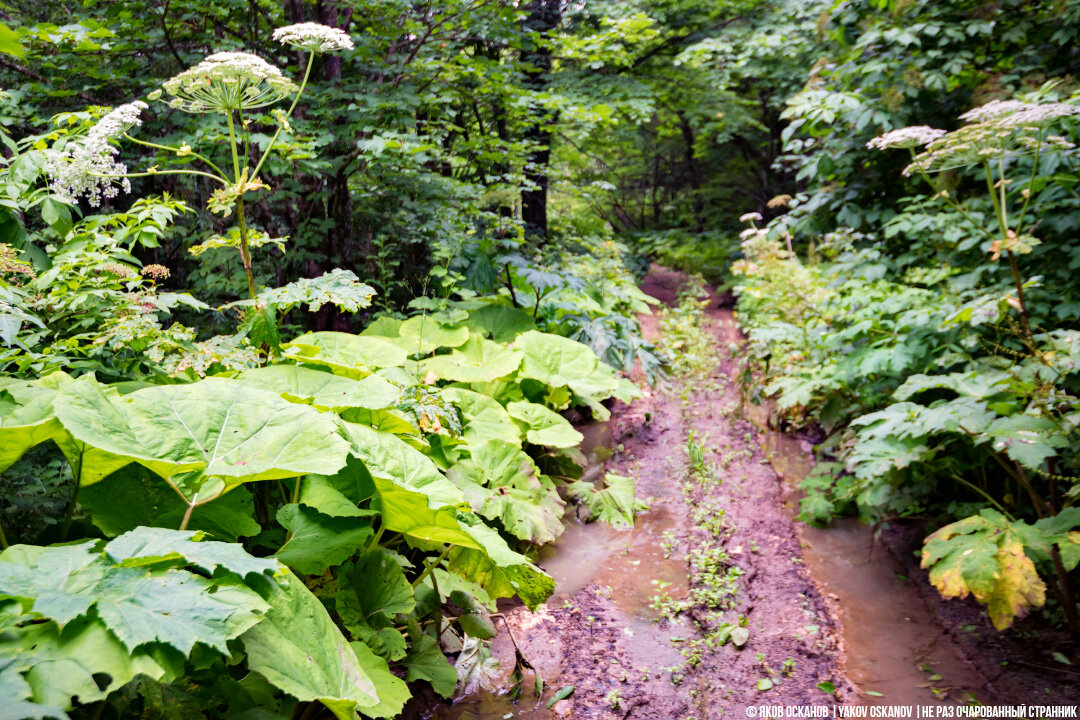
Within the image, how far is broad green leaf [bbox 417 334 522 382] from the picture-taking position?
3246 millimetres

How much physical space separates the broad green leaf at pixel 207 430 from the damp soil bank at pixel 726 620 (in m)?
1.04

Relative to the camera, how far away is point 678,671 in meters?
2.16

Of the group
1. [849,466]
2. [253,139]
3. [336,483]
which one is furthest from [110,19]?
[849,466]

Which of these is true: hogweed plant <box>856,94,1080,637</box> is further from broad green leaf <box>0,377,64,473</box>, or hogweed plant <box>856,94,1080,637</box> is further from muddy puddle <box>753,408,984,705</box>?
broad green leaf <box>0,377,64,473</box>

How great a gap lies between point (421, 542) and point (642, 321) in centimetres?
565

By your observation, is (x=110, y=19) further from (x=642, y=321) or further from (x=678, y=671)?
(x=642, y=321)

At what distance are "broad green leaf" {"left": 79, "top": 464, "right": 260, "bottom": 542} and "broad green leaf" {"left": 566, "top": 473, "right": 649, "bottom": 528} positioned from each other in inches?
77.1

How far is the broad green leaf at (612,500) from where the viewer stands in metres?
3.11

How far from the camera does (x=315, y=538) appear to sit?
160 centimetres

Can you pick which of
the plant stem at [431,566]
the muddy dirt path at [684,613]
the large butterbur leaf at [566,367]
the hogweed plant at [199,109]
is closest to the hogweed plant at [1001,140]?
the muddy dirt path at [684,613]

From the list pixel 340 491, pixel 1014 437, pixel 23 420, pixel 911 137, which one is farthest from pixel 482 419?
pixel 911 137

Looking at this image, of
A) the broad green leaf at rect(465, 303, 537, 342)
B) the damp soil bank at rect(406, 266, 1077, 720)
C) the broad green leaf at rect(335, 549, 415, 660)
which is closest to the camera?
the broad green leaf at rect(335, 549, 415, 660)

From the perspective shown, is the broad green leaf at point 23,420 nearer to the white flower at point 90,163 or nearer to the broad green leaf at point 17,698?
the broad green leaf at point 17,698

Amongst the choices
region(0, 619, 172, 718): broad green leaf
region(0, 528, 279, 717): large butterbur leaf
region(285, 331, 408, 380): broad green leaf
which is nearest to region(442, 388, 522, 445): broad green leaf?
region(285, 331, 408, 380): broad green leaf
